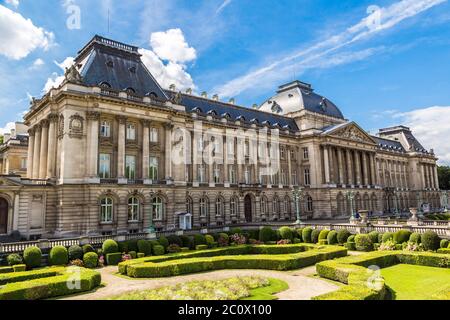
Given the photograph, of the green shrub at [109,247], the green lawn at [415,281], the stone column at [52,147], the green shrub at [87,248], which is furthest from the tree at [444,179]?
the green shrub at [87,248]

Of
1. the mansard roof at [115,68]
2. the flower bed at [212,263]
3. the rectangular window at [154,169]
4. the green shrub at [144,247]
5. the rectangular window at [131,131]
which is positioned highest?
the mansard roof at [115,68]

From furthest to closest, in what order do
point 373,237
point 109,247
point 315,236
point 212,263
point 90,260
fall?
point 315,236
point 373,237
point 109,247
point 90,260
point 212,263

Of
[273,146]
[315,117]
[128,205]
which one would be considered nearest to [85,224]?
[128,205]

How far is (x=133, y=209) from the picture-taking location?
42719mm

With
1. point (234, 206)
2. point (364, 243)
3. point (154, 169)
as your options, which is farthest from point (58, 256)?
point (234, 206)

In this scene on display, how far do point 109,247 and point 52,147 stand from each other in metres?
17.7

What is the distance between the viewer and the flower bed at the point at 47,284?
62.4ft

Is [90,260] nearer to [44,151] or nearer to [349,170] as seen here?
[44,151]

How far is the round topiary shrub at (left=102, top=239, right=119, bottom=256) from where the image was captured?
3097 centimetres

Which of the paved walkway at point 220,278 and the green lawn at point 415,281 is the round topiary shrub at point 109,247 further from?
the green lawn at point 415,281

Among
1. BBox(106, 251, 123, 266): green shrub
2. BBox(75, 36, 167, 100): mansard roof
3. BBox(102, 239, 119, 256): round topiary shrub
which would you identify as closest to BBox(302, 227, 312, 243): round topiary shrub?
BBox(102, 239, 119, 256): round topiary shrub

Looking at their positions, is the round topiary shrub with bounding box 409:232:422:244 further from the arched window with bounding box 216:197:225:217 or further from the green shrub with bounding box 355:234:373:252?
the arched window with bounding box 216:197:225:217

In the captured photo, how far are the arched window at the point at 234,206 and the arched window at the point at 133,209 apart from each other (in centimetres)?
1866
